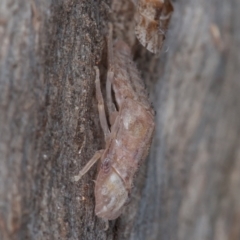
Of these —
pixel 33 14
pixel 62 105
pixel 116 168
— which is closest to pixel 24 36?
pixel 33 14

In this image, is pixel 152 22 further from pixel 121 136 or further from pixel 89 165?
pixel 89 165

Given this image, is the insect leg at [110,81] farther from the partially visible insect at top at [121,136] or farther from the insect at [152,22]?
the insect at [152,22]

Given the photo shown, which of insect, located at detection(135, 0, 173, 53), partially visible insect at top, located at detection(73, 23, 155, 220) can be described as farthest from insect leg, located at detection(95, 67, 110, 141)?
insect, located at detection(135, 0, 173, 53)

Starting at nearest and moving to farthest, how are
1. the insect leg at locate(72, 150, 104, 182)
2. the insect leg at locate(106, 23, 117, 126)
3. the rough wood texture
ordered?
the rough wood texture < the insect leg at locate(72, 150, 104, 182) < the insect leg at locate(106, 23, 117, 126)

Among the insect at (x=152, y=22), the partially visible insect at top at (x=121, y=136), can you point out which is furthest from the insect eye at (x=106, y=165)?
the insect at (x=152, y=22)

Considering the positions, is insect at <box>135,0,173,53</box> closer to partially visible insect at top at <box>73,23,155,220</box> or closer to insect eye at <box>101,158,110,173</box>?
partially visible insect at top at <box>73,23,155,220</box>

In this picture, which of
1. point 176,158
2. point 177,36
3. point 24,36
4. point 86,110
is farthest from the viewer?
Answer: point 176,158

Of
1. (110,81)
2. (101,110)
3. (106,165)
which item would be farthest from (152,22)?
(106,165)

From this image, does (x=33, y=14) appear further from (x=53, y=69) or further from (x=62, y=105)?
(x=62, y=105)
